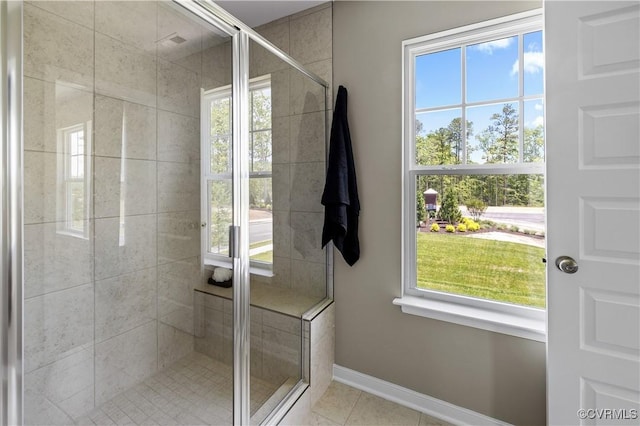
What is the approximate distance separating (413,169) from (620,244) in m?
0.95

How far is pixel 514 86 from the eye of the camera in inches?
58.7

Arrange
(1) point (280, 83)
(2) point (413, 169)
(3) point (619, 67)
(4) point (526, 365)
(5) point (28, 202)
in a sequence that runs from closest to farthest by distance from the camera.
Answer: (5) point (28, 202), (3) point (619, 67), (4) point (526, 365), (1) point (280, 83), (2) point (413, 169)

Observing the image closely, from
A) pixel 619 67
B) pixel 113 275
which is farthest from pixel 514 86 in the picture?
pixel 113 275

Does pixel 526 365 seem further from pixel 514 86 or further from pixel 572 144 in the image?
pixel 514 86

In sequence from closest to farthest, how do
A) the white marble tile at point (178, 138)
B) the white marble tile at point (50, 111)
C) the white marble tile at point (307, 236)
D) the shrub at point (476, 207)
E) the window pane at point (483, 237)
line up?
the white marble tile at point (50, 111) < the white marble tile at point (178, 138) < the window pane at point (483, 237) < the shrub at point (476, 207) < the white marble tile at point (307, 236)

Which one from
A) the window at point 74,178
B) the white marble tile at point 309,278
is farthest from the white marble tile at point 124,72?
the white marble tile at point 309,278

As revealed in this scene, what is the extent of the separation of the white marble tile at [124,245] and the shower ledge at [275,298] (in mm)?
257

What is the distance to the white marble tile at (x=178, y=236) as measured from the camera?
119 cm

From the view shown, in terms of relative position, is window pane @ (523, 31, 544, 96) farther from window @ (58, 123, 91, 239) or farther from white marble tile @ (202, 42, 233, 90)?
window @ (58, 123, 91, 239)

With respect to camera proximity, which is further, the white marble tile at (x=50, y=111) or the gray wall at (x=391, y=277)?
the gray wall at (x=391, y=277)

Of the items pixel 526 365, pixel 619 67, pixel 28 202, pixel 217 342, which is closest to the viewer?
pixel 28 202

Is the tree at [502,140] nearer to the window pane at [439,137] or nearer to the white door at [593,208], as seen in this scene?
the window pane at [439,137]

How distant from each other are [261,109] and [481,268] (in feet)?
4.85

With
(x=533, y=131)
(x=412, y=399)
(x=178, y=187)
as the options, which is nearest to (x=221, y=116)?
(x=178, y=187)
